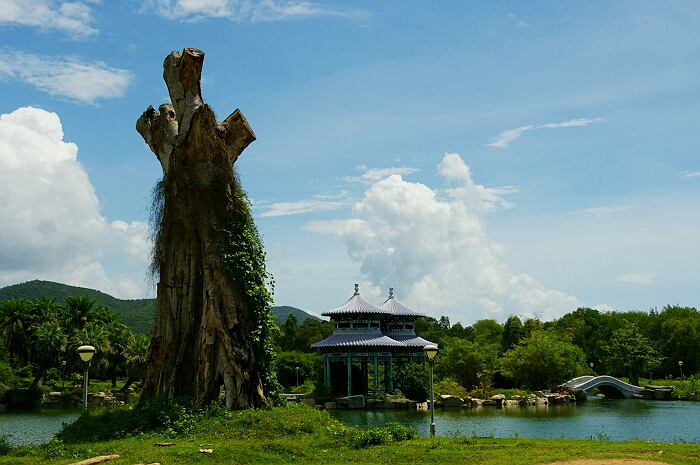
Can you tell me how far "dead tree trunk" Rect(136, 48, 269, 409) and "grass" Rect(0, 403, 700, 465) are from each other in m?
0.90

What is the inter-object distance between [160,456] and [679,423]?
19394mm

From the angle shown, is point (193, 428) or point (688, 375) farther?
point (688, 375)

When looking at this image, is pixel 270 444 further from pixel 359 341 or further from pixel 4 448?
pixel 359 341

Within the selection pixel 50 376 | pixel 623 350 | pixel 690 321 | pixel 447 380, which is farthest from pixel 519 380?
pixel 50 376

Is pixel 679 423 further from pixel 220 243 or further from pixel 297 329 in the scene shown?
pixel 297 329

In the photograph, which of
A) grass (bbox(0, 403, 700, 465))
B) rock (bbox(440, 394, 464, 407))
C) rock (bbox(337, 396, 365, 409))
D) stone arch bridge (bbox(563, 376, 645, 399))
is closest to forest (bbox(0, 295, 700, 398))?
stone arch bridge (bbox(563, 376, 645, 399))

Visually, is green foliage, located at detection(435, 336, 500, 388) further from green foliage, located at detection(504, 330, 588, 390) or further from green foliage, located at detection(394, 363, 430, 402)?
green foliage, located at detection(394, 363, 430, 402)

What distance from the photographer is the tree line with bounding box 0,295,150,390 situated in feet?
118

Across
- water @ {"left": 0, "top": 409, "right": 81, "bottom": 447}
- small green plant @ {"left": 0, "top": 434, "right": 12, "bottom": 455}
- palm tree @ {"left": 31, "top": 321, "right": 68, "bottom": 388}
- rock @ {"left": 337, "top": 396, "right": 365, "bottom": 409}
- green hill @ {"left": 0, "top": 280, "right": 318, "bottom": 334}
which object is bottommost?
rock @ {"left": 337, "top": 396, "right": 365, "bottom": 409}

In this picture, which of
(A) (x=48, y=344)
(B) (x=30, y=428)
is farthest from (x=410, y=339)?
(B) (x=30, y=428)

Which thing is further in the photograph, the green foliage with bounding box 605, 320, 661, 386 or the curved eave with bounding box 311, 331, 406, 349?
the green foliage with bounding box 605, 320, 661, 386

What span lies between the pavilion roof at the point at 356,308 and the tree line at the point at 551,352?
12.7ft

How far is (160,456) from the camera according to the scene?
370 inches

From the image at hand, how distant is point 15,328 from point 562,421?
30735 mm
